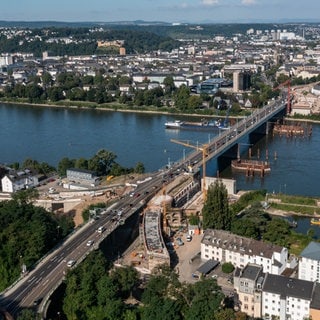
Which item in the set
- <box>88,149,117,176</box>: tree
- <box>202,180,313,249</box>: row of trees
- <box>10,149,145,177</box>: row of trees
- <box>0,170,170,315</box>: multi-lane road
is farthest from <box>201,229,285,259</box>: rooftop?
<box>88,149,117,176</box>: tree

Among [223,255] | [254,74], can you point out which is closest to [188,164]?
[223,255]

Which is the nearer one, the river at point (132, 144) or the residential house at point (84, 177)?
the residential house at point (84, 177)

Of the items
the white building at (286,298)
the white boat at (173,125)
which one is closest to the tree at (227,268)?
the white building at (286,298)

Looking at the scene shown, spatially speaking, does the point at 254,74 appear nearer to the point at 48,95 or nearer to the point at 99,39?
the point at 48,95

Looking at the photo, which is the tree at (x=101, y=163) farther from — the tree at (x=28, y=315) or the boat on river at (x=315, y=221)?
the tree at (x=28, y=315)

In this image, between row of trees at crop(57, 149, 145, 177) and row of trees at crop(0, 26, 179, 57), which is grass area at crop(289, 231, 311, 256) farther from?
row of trees at crop(0, 26, 179, 57)

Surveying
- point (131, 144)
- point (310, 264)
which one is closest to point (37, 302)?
point (310, 264)
